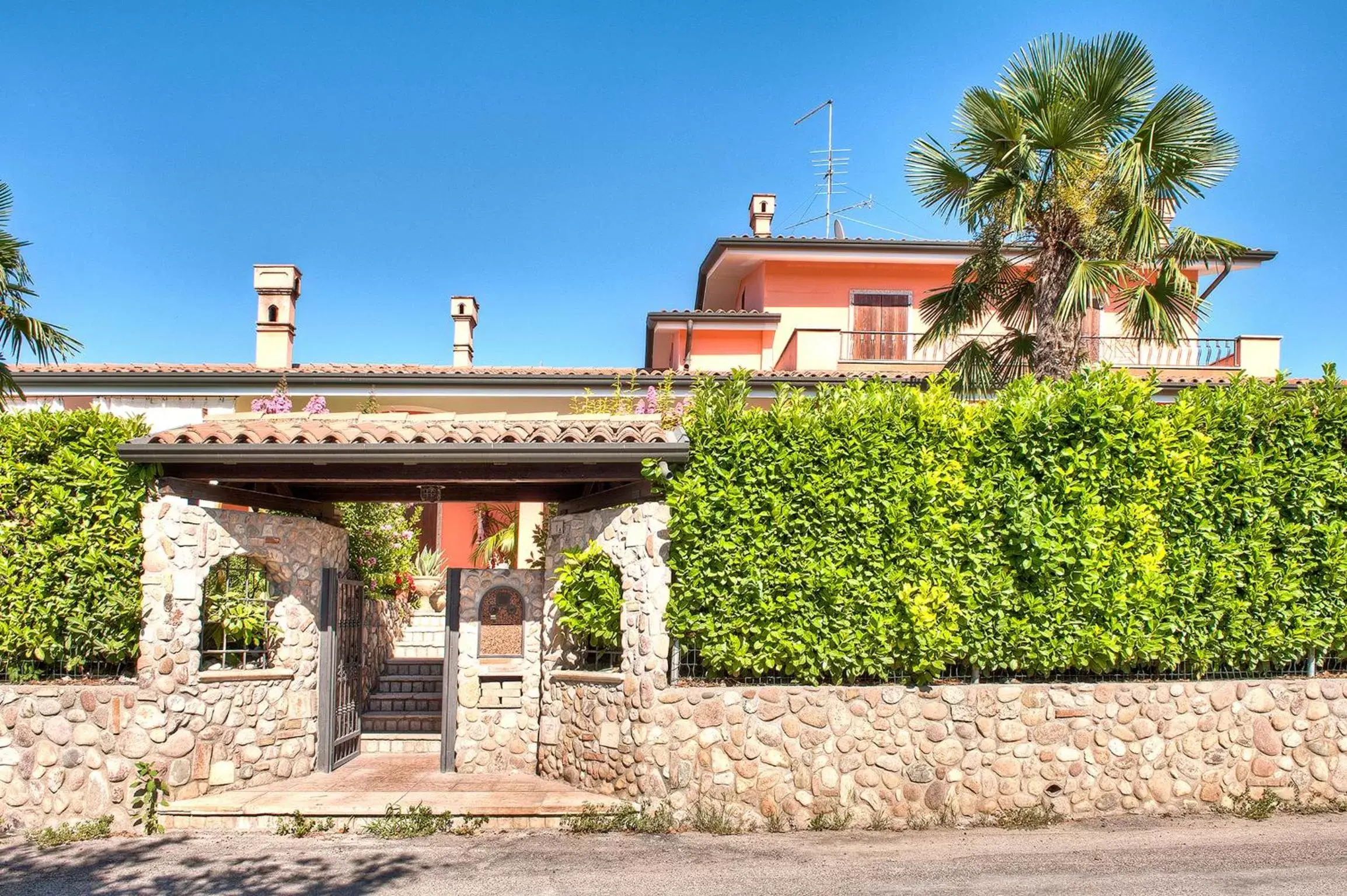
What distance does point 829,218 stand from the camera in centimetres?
2233

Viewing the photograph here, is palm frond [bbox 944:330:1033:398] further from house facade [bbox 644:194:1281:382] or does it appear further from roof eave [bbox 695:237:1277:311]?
roof eave [bbox 695:237:1277:311]

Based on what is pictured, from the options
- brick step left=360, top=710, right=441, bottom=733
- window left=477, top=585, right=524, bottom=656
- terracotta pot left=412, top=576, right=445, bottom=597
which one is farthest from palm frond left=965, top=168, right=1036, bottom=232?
terracotta pot left=412, top=576, right=445, bottom=597

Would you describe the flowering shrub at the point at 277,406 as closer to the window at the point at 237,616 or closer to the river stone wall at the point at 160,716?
the window at the point at 237,616

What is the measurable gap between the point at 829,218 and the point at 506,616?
612 inches

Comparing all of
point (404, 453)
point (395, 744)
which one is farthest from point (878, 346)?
point (404, 453)

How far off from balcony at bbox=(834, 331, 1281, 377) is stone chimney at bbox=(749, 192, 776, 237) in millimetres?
4172

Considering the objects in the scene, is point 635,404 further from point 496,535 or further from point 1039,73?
point 1039,73

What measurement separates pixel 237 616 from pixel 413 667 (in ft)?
12.8

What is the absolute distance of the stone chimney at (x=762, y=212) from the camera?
72.9 feet

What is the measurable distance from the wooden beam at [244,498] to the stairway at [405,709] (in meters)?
2.18

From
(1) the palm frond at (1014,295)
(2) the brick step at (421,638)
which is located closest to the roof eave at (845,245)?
(1) the palm frond at (1014,295)

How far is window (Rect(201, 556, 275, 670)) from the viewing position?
858cm

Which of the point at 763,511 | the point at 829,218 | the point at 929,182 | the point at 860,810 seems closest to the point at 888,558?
the point at 763,511

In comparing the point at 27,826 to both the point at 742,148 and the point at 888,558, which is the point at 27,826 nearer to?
the point at 888,558
